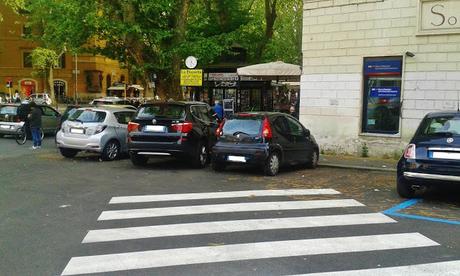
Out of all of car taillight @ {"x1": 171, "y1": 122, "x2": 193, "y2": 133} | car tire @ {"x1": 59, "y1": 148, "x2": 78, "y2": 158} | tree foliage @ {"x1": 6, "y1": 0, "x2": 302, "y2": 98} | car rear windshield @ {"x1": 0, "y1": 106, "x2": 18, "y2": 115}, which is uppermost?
tree foliage @ {"x1": 6, "y1": 0, "x2": 302, "y2": 98}

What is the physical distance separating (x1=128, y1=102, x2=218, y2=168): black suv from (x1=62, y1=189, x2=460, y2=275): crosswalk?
3338 mm

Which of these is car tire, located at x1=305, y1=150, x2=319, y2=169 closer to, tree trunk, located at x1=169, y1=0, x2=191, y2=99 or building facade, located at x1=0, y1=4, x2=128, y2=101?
tree trunk, located at x1=169, y1=0, x2=191, y2=99

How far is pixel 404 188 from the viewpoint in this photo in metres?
9.61

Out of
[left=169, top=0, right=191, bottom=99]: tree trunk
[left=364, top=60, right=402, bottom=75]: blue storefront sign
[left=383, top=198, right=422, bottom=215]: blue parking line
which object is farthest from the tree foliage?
[left=383, top=198, right=422, bottom=215]: blue parking line

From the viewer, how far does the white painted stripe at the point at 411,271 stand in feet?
17.4

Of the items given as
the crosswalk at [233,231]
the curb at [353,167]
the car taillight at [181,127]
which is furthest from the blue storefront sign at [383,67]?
the crosswalk at [233,231]

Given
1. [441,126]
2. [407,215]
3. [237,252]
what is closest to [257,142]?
[441,126]

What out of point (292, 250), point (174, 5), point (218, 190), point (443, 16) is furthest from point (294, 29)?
point (292, 250)

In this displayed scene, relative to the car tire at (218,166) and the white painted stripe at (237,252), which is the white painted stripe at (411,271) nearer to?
the white painted stripe at (237,252)

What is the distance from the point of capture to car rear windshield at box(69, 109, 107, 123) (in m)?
14.9

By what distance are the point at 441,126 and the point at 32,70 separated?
6031 cm

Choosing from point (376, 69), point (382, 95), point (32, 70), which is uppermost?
point (32, 70)

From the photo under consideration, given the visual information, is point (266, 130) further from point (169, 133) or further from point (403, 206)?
point (403, 206)

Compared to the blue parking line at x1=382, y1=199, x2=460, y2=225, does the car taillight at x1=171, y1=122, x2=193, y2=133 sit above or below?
above
